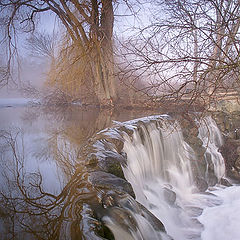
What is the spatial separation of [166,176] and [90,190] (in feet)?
9.01

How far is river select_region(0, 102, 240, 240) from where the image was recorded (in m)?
1.81

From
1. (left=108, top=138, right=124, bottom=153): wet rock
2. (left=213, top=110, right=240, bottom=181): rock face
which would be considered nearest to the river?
(left=108, top=138, right=124, bottom=153): wet rock

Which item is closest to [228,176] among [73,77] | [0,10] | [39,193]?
[73,77]

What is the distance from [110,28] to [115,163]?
5919mm

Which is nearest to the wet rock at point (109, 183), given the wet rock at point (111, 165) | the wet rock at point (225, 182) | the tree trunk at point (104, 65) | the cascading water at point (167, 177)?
the wet rock at point (111, 165)

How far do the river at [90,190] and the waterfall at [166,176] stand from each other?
0.02 meters

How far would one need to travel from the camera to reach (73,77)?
20.6 ft

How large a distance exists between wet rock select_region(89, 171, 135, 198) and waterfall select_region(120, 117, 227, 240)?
0.52 m

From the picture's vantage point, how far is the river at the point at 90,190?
1809mm

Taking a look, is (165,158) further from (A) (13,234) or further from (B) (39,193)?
(A) (13,234)

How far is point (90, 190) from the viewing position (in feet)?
7.28

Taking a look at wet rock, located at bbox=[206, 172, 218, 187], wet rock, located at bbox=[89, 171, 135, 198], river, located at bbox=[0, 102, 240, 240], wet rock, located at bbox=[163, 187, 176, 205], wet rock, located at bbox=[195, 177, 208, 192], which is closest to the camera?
river, located at bbox=[0, 102, 240, 240]

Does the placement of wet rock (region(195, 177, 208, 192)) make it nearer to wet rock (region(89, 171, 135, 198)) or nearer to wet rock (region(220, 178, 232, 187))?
wet rock (region(220, 178, 232, 187))

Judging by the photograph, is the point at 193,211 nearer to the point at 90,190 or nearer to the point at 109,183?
the point at 109,183
